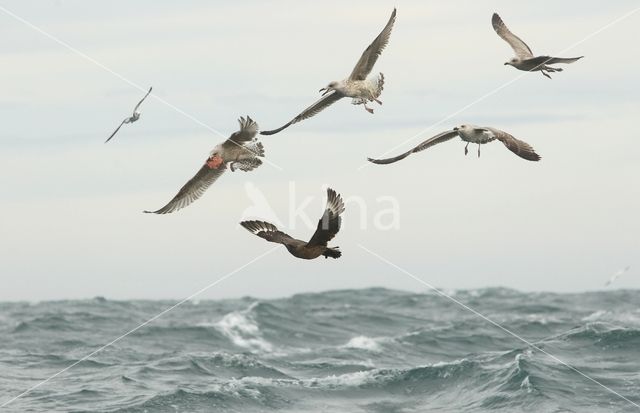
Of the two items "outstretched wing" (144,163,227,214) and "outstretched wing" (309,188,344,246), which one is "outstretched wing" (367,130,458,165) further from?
"outstretched wing" (144,163,227,214)

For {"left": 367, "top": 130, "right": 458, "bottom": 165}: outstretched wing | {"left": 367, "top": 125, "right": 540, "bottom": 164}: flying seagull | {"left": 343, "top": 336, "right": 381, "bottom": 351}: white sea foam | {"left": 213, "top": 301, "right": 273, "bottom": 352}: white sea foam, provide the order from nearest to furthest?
1. {"left": 367, "top": 125, "right": 540, "bottom": 164}: flying seagull
2. {"left": 367, "top": 130, "right": 458, "bottom": 165}: outstretched wing
3. {"left": 343, "top": 336, "right": 381, "bottom": 351}: white sea foam
4. {"left": 213, "top": 301, "right": 273, "bottom": 352}: white sea foam

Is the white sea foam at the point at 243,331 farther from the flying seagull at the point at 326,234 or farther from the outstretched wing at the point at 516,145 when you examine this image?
the flying seagull at the point at 326,234

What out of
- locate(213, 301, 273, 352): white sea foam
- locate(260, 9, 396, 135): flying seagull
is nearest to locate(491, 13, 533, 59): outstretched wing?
locate(260, 9, 396, 135): flying seagull

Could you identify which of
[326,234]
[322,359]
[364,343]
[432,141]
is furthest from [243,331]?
[326,234]

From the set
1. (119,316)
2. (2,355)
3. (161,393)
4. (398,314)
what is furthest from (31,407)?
(398,314)

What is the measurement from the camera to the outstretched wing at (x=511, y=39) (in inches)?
737

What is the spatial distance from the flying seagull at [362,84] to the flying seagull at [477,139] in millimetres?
1368

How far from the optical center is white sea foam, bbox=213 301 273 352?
148 feet

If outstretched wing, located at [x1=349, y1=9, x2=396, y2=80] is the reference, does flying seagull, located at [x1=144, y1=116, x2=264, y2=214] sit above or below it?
below

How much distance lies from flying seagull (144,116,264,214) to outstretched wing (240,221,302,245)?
5.66 ft

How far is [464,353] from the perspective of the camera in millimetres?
42312

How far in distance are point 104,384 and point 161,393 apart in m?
2.64

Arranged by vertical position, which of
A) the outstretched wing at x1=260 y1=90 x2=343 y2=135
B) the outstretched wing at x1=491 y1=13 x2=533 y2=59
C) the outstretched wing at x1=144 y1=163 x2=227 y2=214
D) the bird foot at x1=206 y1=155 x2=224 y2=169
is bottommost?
the outstretched wing at x1=144 y1=163 x2=227 y2=214

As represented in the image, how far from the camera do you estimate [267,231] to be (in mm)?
15445
